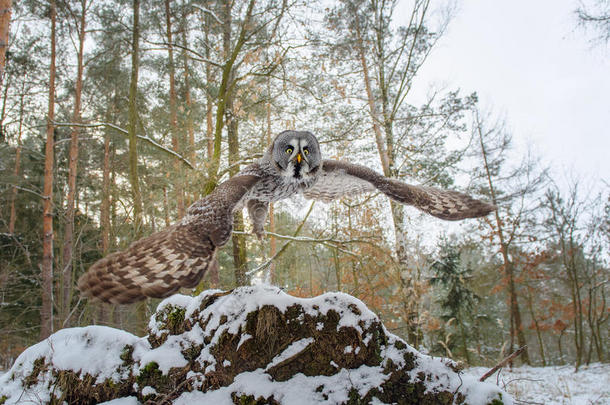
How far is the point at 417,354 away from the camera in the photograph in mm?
2719

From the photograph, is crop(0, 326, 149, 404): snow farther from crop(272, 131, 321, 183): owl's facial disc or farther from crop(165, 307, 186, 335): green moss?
crop(272, 131, 321, 183): owl's facial disc

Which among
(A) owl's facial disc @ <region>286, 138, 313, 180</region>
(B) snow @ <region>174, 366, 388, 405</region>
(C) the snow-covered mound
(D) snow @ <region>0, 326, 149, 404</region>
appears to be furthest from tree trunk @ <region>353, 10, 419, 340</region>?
(D) snow @ <region>0, 326, 149, 404</region>

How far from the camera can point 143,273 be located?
1773mm

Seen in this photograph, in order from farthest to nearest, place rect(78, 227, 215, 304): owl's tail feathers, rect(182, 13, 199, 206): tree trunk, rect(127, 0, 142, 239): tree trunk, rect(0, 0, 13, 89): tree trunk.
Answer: rect(182, 13, 199, 206): tree trunk
rect(127, 0, 142, 239): tree trunk
rect(0, 0, 13, 89): tree trunk
rect(78, 227, 215, 304): owl's tail feathers

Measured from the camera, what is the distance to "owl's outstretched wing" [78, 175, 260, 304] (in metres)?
1.68

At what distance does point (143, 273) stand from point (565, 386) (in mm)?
8103

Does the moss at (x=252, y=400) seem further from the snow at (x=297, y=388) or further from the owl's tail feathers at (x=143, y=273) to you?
the owl's tail feathers at (x=143, y=273)

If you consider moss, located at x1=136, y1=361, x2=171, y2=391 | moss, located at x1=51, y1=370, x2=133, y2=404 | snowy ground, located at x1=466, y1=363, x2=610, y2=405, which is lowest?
snowy ground, located at x1=466, y1=363, x2=610, y2=405

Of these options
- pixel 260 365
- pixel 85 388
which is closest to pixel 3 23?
pixel 85 388

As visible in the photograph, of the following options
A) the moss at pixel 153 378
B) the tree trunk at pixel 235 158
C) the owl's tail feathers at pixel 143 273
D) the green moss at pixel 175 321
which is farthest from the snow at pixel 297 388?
the tree trunk at pixel 235 158

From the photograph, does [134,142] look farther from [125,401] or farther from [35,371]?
[125,401]

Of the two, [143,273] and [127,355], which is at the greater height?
[143,273]

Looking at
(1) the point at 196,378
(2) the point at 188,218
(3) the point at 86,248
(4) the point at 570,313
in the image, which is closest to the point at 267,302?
(1) the point at 196,378

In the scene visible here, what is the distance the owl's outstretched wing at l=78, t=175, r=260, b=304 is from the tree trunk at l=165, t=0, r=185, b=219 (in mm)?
2969
